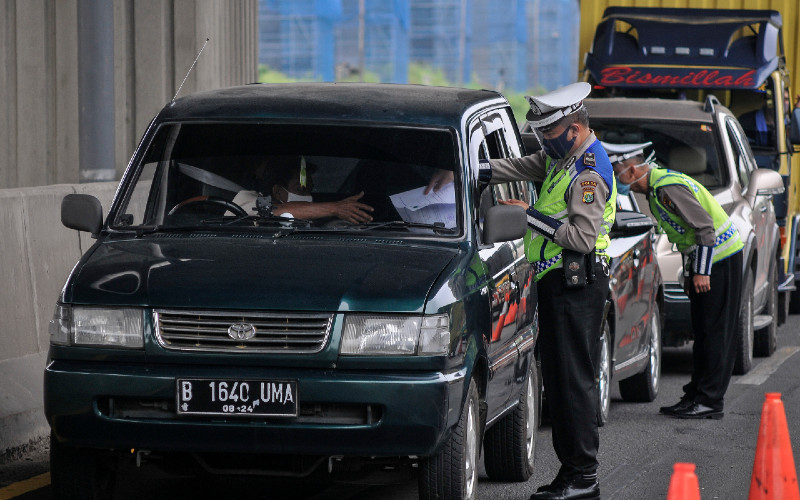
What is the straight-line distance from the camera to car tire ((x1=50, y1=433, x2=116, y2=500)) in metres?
5.89

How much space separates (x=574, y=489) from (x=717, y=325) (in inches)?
141

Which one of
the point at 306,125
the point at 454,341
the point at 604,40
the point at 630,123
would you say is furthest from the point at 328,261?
the point at 604,40

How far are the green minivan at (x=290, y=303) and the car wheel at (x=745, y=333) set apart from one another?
5.43m

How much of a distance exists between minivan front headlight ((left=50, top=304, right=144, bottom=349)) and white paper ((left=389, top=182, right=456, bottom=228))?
137 centimetres

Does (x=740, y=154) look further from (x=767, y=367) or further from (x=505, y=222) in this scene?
(x=505, y=222)

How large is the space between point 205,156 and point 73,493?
5.56ft

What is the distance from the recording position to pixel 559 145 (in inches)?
264

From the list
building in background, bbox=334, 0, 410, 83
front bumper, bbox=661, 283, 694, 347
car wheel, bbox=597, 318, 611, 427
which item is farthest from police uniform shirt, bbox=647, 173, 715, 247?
building in background, bbox=334, 0, 410, 83

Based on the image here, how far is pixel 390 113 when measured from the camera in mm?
6801

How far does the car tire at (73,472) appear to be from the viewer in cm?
589

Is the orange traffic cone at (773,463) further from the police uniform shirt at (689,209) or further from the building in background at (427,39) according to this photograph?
the building in background at (427,39)

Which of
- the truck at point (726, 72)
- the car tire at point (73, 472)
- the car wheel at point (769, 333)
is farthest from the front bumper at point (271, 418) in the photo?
the truck at point (726, 72)

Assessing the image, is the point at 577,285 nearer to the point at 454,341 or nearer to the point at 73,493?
the point at 454,341

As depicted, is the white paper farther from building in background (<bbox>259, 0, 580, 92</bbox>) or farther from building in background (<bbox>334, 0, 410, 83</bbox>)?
building in background (<bbox>334, 0, 410, 83</bbox>)
